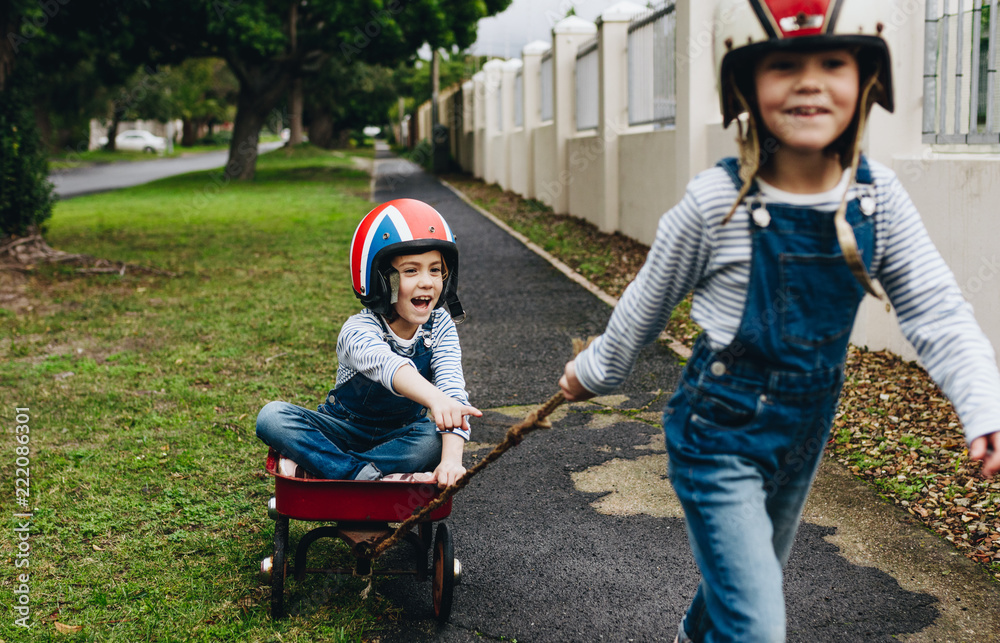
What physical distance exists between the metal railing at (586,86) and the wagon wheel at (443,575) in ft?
→ 36.6

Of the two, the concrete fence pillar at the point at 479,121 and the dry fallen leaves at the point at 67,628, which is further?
the concrete fence pillar at the point at 479,121

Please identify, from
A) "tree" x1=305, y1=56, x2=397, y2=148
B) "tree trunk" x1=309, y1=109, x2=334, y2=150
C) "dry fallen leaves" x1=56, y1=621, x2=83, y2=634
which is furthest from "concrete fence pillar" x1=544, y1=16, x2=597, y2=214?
"tree trunk" x1=309, y1=109, x2=334, y2=150

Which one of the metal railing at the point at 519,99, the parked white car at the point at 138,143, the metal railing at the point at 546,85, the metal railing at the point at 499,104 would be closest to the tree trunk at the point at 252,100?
the metal railing at the point at 499,104

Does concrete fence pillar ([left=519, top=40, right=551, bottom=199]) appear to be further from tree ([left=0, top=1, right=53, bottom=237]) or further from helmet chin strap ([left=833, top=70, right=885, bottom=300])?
helmet chin strap ([left=833, top=70, right=885, bottom=300])

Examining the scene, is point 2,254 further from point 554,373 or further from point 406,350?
point 406,350

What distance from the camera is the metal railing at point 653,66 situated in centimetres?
1057

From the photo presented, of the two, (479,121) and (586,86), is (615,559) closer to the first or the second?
(586,86)

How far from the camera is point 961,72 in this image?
228 inches

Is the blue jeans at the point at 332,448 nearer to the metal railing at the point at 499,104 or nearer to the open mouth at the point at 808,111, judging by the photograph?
the open mouth at the point at 808,111

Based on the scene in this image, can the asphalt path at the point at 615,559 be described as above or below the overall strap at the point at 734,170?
below

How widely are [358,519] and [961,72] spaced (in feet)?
15.7

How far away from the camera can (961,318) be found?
2.08 metres

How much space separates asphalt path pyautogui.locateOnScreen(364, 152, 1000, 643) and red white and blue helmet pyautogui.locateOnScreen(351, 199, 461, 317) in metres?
1.13

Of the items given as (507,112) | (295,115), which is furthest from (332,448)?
(295,115)
